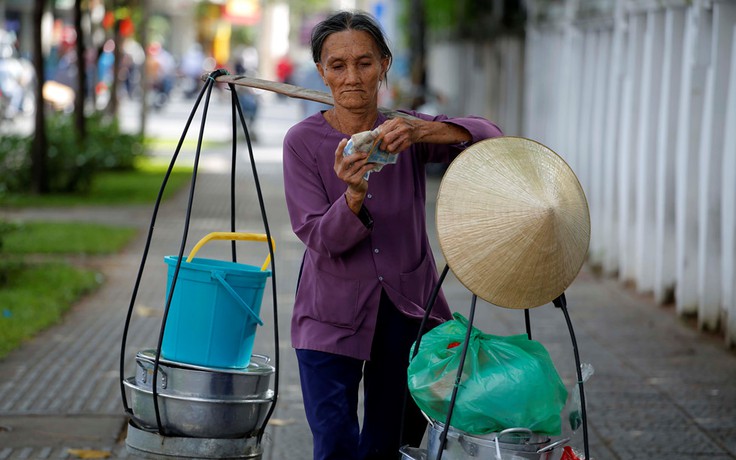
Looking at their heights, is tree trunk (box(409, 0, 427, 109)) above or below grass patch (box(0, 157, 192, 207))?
above

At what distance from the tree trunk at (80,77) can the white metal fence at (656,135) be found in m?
6.98

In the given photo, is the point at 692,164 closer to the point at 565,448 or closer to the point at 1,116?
the point at 565,448

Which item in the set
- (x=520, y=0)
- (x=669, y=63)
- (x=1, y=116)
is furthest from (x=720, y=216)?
(x=1, y=116)

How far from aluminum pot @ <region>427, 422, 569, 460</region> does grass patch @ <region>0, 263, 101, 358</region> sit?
15.7 feet

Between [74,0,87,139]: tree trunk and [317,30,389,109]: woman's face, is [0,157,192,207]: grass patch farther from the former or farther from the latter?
[317,30,389,109]: woman's face

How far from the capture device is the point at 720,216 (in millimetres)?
8203

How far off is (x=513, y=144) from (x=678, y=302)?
5930mm

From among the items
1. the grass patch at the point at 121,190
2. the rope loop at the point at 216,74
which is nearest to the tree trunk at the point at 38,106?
the grass patch at the point at 121,190

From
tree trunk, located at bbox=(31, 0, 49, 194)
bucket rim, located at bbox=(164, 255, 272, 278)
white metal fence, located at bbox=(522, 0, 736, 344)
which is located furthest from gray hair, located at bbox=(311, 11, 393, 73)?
tree trunk, located at bbox=(31, 0, 49, 194)

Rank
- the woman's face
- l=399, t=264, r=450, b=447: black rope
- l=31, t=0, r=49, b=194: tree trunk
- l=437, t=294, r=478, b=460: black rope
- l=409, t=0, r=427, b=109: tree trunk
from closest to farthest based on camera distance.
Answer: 1. l=437, t=294, r=478, b=460: black rope
2. l=399, t=264, r=450, b=447: black rope
3. the woman's face
4. l=31, t=0, r=49, b=194: tree trunk
5. l=409, t=0, r=427, b=109: tree trunk

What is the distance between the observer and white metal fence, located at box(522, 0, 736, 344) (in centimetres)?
810

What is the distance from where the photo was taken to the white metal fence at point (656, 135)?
8.10 meters

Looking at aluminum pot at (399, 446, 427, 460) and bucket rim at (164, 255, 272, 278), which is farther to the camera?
bucket rim at (164, 255, 272, 278)

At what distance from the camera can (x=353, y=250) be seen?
3.58 meters
